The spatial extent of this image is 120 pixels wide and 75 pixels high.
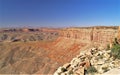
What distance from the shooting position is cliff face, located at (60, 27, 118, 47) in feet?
158

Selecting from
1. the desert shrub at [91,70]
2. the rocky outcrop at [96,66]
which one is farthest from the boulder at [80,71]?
the desert shrub at [91,70]

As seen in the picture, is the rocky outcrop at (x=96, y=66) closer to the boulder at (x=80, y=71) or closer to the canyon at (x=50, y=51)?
the boulder at (x=80, y=71)

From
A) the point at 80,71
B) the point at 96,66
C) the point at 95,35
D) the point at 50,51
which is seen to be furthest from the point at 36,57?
the point at 80,71

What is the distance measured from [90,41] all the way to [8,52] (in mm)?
25329

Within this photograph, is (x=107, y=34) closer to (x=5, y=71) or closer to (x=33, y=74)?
(x=33, y=74)

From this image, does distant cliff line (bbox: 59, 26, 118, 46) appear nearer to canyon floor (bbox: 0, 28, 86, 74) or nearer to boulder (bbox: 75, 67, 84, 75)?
canyon floor (bbox: 0, 28, 86, 74)

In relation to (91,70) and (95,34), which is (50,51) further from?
(91,70)

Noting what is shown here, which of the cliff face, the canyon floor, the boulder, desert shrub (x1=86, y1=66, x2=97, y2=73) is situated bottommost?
the canyon floor

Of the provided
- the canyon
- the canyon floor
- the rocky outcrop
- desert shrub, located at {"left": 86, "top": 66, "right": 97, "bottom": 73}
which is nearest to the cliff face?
the canyon

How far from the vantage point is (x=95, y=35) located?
55.9 meters

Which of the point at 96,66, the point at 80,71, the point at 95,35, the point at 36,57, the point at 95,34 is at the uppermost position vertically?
the point at 96,66

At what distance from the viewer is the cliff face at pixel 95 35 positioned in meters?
48.1

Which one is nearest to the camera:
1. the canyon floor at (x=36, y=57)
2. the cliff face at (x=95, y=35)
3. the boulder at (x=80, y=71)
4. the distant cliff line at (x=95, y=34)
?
the boulder at (x=80, y=71)

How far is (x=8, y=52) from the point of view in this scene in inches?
2820
